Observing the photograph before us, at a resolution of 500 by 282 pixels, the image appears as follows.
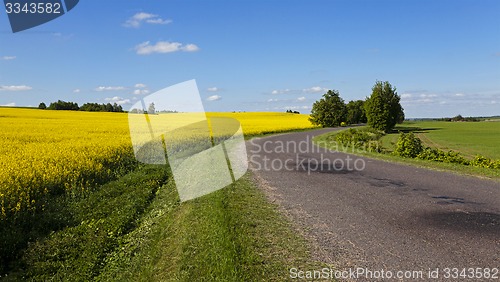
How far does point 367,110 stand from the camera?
2205 inches

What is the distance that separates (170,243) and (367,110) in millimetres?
53553

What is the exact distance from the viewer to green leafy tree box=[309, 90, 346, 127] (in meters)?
72.7

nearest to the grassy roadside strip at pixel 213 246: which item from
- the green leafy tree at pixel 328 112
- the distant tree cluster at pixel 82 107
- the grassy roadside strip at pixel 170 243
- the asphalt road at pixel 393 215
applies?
the grassy roadside strip at pixel 170 243

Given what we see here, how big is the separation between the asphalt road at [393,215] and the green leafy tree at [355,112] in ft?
236

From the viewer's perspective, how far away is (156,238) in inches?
290

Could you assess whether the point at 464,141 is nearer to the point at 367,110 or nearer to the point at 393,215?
the point at 367,110

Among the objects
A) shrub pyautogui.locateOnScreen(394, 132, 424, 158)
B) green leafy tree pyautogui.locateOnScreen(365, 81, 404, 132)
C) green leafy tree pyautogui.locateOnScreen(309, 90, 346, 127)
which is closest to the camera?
shrub pyautogui.locateOnScreen(394, 132, 424, 158)

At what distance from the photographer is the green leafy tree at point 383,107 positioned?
179 feet

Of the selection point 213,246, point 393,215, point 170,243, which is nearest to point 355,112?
point 393,215

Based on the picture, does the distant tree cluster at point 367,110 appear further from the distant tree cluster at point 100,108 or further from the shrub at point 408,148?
the distant tree cluster at point 100,108

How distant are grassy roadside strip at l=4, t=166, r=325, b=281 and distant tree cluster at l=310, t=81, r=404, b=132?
49045 mm

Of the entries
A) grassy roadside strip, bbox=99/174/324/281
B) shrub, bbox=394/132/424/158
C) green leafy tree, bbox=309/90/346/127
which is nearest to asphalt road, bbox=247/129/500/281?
grassy roadside strip, bbox=99/174/324/281

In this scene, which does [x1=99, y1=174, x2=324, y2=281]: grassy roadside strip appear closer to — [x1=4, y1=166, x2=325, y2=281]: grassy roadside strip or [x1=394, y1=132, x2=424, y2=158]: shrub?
[x1=4, y1=166, x2=325, y2=281]: grassy roadside strip

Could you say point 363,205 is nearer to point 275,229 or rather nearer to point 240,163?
point 275,229
